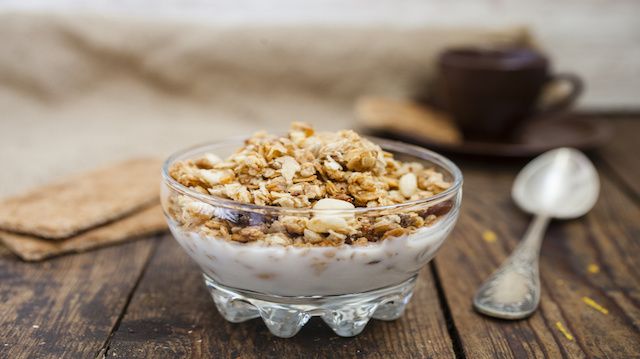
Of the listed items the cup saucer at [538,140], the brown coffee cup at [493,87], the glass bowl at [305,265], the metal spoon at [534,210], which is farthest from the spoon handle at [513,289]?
the brown coffee cup at [493,87]

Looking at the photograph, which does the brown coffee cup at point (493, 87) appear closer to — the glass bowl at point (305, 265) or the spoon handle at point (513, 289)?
the spoon handle at point (513, 289)

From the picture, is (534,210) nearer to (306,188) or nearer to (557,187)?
(557,187)

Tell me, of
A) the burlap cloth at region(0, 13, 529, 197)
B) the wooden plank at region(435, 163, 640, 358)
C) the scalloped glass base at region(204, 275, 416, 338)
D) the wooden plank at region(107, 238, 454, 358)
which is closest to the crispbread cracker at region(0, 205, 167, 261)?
the wooden plank at region(107, 238, 454, 358)

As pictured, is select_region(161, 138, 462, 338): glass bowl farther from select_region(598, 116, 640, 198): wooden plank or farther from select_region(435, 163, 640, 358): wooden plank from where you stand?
select_region(598, 116, 640, 198): wooden plank

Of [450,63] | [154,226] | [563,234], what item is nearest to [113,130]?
[154,226]

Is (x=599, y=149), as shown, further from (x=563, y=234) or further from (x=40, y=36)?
(x=40, y=36)

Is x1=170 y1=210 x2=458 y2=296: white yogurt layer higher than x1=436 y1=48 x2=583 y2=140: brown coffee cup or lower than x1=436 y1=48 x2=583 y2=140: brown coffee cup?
higher
